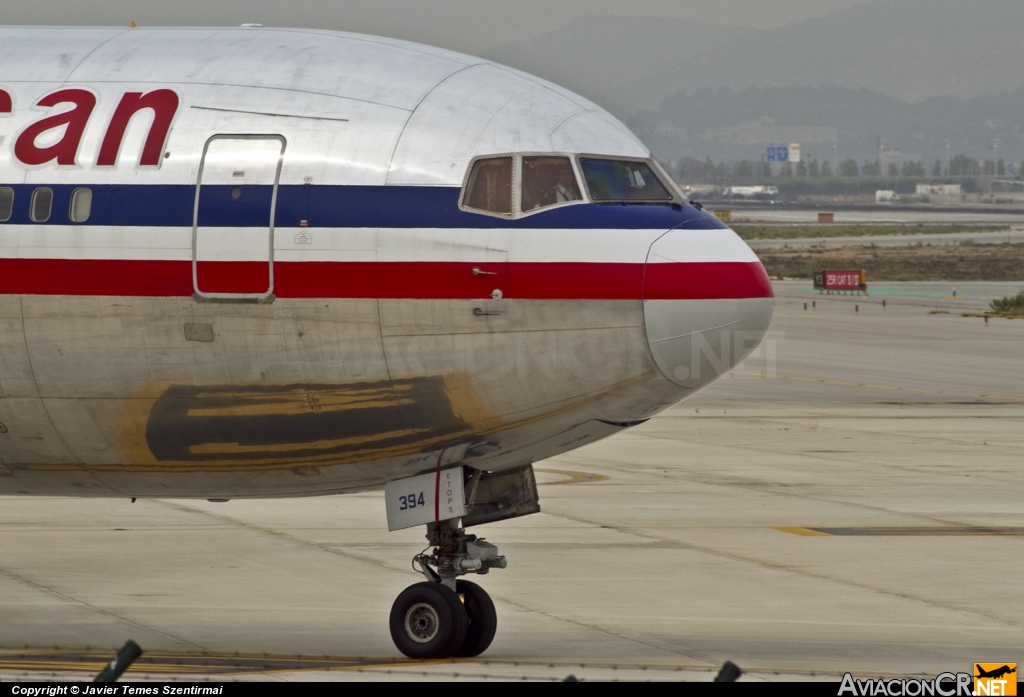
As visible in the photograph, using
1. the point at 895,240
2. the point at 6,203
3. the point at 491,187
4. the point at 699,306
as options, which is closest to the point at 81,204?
the point at 6,203

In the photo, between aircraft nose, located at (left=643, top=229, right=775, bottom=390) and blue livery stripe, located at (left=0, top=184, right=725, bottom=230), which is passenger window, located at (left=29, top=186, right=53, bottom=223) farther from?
aircraft nose, located at (left=643, top=229, right=775, bottom=390)

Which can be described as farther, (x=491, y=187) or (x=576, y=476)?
(x=576, y=476)

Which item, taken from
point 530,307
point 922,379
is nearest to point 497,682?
point 530,307

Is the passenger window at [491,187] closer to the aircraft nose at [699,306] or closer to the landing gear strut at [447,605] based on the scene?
the aircraft nose at [699,306]

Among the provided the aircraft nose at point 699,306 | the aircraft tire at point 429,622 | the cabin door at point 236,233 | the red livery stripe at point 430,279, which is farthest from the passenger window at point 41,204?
the aircraft nose at point 699,306

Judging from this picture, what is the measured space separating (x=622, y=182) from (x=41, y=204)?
18.3 feet

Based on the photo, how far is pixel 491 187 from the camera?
548 inches

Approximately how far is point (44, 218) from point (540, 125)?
482 centimetres

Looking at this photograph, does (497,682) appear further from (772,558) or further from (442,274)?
(772,558)

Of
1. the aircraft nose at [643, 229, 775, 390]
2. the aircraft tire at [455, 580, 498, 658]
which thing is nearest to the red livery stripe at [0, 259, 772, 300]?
the aircraft nose at [643, 229, 775, 390]

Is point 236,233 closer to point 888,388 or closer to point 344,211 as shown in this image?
point 344,211

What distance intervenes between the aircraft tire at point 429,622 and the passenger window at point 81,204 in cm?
480

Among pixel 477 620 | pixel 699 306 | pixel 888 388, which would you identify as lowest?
pixel 888 388

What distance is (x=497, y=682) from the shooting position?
13320 millimetres
